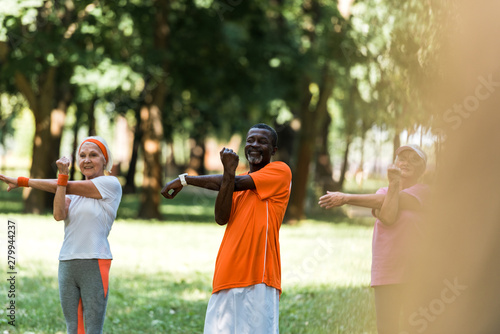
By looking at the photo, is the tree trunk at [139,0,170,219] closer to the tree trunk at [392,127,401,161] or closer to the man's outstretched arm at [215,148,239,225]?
the tree trunk at [392,127,401,161]

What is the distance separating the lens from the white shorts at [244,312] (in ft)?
14.6

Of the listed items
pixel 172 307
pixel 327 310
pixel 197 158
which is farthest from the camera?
pixel 197 158

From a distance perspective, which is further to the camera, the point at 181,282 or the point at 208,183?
the point at 181,282

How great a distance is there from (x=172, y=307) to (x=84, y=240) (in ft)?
14.3

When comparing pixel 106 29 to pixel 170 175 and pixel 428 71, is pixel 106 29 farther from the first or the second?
pixel 170 175

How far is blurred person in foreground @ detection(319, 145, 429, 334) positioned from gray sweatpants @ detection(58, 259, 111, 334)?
1825mm

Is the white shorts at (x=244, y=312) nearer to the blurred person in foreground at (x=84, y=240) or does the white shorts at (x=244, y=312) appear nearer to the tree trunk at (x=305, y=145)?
the blurred person in foreground at (x=84, y=240)

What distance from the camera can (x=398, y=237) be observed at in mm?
4770

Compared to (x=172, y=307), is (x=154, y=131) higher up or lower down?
higher up

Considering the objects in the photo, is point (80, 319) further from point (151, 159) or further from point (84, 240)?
point (151, 159)

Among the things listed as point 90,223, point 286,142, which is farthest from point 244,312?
point 286,142

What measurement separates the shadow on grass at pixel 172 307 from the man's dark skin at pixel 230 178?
145 cm

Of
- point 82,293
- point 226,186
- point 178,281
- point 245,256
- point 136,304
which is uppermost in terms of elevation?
point 226,186

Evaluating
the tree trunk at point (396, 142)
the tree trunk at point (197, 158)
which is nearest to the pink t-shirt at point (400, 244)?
the tree trunk at point (396, 142)
